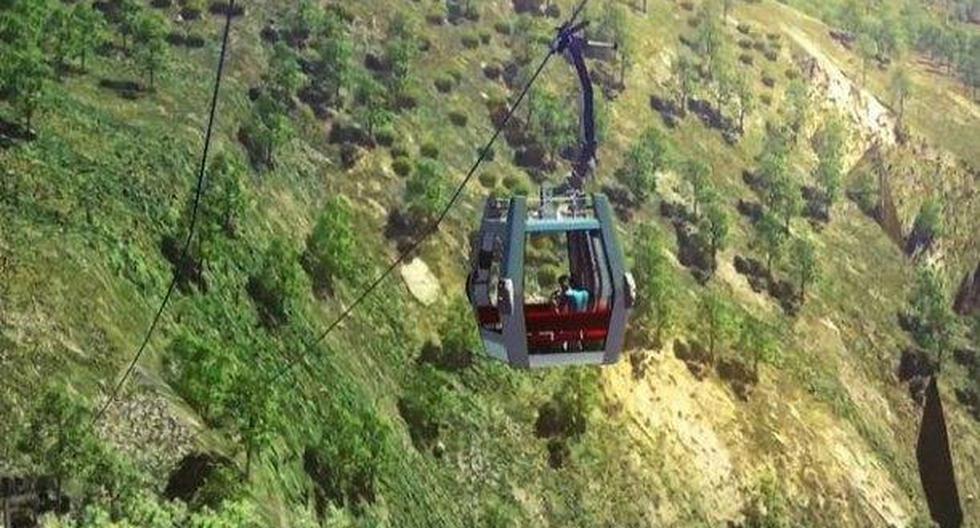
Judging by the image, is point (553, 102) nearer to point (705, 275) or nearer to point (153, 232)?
point (705, 275)

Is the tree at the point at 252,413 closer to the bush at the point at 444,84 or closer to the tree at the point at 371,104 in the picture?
the tree at the point at 371,104

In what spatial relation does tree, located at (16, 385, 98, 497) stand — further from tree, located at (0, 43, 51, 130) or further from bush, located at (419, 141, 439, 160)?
bush, located at (419, 141, 439, 160)

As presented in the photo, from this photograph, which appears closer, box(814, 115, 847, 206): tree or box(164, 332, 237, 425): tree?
box(164, 332, 237, 425): tree

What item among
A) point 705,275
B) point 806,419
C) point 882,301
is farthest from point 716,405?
point 882,301

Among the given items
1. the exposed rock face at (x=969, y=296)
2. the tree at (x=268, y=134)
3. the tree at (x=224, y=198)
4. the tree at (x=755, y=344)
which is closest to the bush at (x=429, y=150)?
the tree at (x=268, y=134)

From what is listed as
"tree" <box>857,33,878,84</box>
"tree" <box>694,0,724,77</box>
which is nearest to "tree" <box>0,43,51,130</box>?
"tree" <box>694,0,724,77</box>
